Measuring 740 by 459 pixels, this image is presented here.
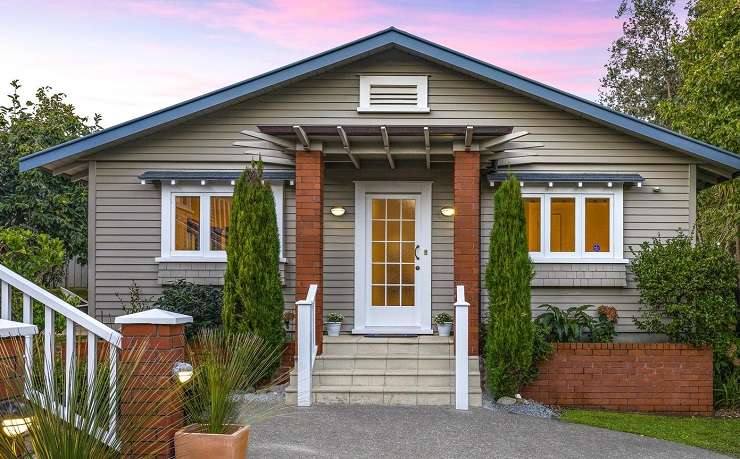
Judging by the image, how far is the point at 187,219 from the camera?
1108 centimetres

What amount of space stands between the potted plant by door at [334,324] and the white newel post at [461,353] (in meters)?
2.28

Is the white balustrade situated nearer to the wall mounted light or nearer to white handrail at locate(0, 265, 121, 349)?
white handrail at locate(0, 265, 121, 349)

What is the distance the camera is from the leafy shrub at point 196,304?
395 inches

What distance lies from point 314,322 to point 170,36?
9.34 metres

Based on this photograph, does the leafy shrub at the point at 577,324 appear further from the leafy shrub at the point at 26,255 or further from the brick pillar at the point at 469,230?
the leafy shrub at the point at 26,255

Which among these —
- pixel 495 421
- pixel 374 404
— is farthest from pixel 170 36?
pixel 495 421

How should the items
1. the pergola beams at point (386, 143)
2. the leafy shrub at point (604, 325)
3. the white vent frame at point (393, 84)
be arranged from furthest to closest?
1. the white vent frame at point (393, 84)
2. the leafy shrub at point (604, 325)
3. the pergola beams at point (386, 143)

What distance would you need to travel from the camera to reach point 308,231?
31.7 feet

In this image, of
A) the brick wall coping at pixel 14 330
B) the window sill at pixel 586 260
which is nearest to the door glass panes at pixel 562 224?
the window sill at pixel 586 260

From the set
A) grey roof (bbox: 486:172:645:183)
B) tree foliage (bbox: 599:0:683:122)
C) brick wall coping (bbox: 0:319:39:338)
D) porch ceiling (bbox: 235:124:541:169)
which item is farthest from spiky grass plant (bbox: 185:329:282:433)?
tree foliage (bbox: 599:0:683:122)

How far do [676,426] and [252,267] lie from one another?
5512 mm

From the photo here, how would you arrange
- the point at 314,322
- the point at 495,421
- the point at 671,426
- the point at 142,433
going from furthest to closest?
the point at 314,322
the point at 671,426
the point at 495,421
the point at 142,433

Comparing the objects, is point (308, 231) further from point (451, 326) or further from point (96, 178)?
point (96, 178)

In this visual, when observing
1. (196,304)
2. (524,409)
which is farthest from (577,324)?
(196,304)
